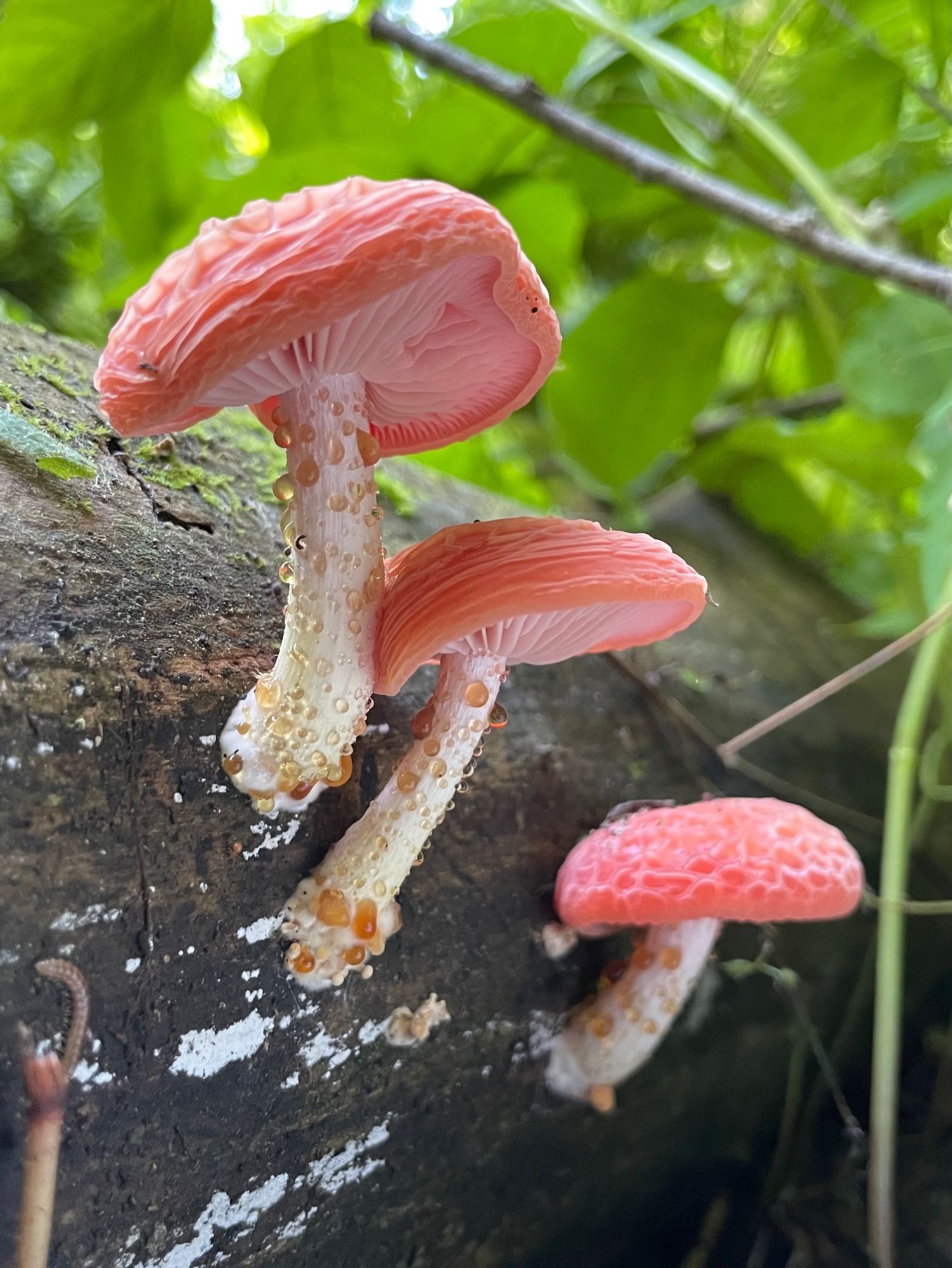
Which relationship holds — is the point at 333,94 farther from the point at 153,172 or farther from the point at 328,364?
the point at 328,364

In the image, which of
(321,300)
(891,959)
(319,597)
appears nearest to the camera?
(321,300)

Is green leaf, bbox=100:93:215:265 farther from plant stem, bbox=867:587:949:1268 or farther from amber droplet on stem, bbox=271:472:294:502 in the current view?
plant stem, bbox=867:587:949:1268

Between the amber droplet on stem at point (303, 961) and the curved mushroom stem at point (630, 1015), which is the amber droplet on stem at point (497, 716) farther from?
the curved mushroom stem at point (630, 1015)

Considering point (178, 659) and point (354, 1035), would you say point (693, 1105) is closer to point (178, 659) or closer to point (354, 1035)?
point (354, 1035)

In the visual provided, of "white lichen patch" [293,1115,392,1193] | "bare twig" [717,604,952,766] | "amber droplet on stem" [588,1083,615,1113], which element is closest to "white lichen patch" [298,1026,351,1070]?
"white lichen patch" [293,1115,392,1193]

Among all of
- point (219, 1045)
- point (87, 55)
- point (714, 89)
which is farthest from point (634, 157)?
point (219, 1045)
